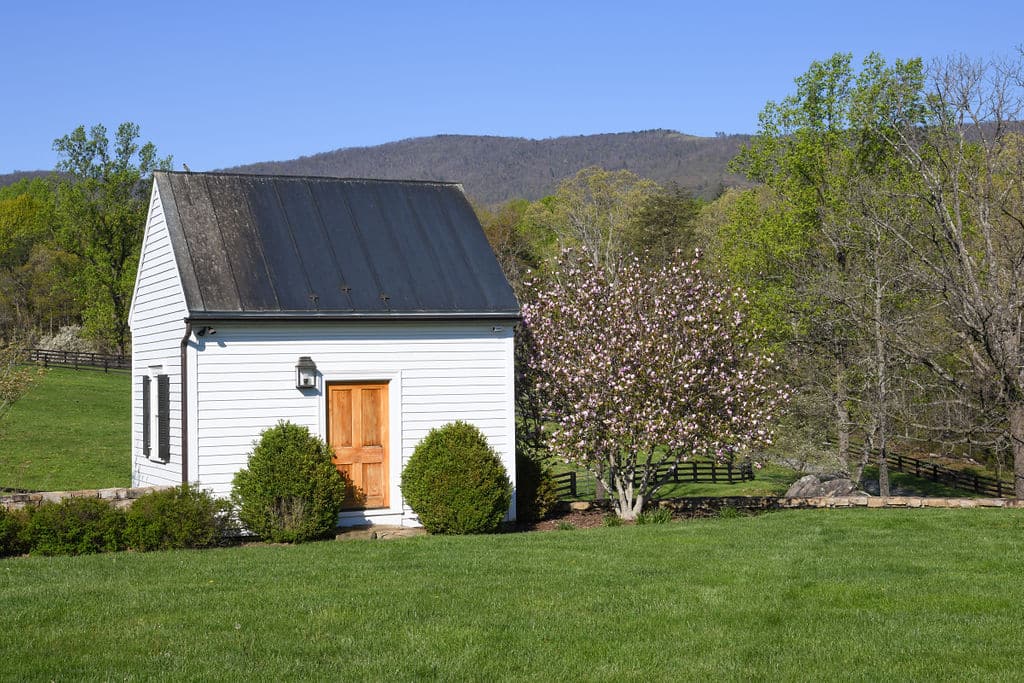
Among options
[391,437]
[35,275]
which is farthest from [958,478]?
[35,275]

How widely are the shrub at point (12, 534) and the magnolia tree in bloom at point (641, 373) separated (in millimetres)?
7488

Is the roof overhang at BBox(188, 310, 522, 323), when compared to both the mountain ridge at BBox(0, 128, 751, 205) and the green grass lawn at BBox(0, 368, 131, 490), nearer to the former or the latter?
the green grass lawn at BBox(0, 368, 131, 490)

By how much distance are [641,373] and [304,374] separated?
5.03 m

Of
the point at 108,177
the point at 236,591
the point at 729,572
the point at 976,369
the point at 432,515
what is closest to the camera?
the point at 236,591

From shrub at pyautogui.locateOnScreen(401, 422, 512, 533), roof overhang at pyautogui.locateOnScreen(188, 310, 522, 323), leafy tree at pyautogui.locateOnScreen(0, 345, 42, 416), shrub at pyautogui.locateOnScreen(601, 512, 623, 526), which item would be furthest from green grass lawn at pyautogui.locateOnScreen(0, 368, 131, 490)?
shrub at pyautogui.locateOnScreen(601, 512, 623, 526)

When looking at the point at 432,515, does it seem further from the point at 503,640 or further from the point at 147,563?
the point at 503,640

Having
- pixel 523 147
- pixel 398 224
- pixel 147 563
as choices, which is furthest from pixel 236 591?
pixel 523 147

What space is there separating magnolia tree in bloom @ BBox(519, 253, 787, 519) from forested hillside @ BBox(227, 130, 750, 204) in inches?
4282

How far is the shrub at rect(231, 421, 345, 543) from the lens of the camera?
13844mm

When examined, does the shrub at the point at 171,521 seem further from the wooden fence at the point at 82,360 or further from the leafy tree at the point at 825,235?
the wooden fence at the point at 82,360

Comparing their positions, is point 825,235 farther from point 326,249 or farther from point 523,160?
point 523,160

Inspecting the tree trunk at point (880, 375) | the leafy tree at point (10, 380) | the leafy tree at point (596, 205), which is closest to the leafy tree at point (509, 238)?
the leafy tree at point (596, 205)

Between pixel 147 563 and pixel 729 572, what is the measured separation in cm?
600

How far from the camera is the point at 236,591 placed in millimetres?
9492
